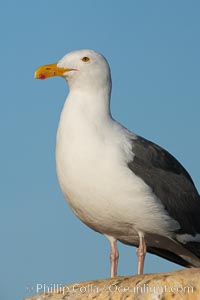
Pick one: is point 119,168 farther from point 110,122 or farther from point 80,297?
point 80,297

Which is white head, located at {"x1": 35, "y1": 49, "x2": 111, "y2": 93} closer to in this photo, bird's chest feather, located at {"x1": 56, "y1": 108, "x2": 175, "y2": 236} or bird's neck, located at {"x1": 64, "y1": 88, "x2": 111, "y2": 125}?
bird's neck, located at {"x1": 64, "y1": 88, "x2": 111, "y2": 125}

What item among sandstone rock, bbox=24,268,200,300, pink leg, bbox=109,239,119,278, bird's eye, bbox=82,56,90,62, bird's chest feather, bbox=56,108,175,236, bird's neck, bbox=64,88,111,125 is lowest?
sandstone rock, bbox=24,268,200,300

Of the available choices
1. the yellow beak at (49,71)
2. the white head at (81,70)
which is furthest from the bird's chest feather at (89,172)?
the yellow beak at (49,71)

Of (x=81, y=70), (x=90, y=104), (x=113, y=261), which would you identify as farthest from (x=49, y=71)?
(x=113, y=261)

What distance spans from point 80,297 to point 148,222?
9.98 ft

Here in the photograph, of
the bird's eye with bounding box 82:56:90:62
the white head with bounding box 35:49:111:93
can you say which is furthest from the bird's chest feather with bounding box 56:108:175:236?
the bird's eye with bounding box 82:56:90:62

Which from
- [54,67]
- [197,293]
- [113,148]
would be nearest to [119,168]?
[113,148]

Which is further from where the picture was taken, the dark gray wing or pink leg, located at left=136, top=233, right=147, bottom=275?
the dark gray wing

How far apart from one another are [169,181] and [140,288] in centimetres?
422

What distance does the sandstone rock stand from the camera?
11211 millimetres

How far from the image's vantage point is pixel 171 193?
15.4 metres

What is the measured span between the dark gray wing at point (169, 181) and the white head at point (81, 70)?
135cm

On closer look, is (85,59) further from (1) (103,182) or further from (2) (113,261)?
(2) (113,261)

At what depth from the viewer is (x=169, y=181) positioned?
15.4m
